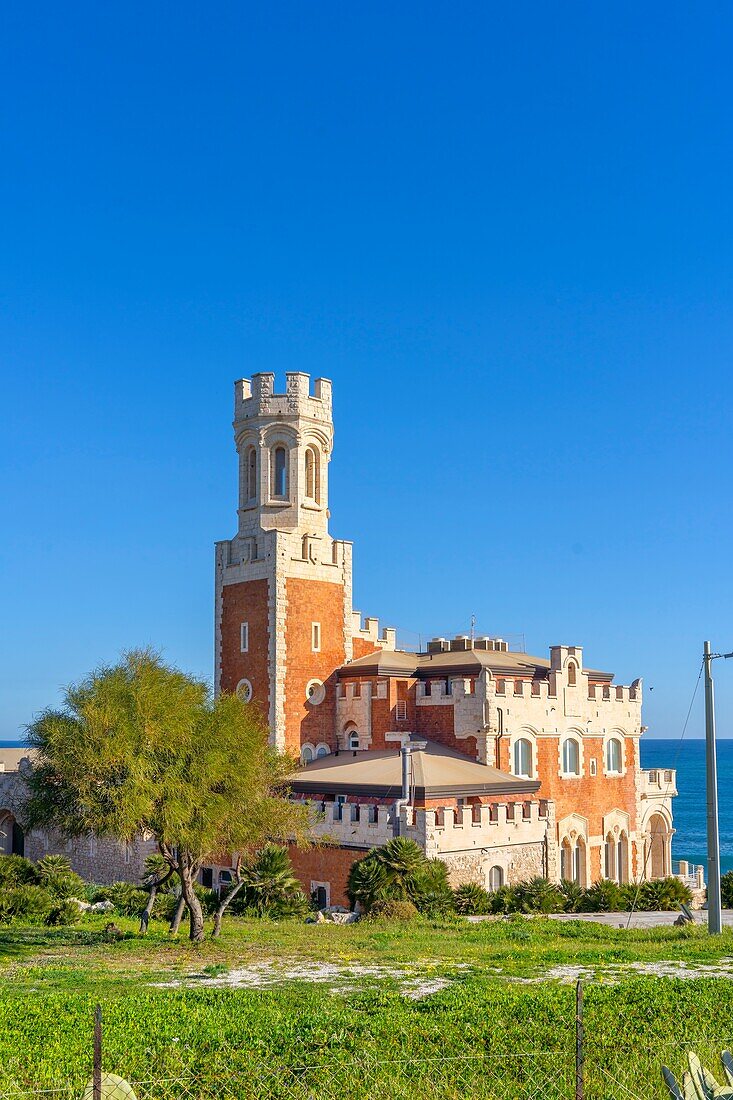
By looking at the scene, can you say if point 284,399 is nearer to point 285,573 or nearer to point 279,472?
point 279,472

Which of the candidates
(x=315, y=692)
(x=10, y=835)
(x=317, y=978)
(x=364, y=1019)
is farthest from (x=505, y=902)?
(x=10, y=835)

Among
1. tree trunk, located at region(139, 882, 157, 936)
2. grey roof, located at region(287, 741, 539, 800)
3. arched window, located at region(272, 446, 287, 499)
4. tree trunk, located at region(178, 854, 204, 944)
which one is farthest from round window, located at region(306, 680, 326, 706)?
tree trunk, located at region(178, 854, 204, 944)

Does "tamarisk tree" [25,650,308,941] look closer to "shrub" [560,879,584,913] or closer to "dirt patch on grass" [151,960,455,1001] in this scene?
"dirt patch on grass" [151,960,455,1001]

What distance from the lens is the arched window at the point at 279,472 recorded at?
42688 mm

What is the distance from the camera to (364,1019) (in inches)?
519

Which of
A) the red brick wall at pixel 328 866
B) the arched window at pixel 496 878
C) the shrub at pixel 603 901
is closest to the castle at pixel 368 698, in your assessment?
the red brick wall at pixel 328 866

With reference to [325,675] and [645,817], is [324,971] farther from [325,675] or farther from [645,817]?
[645,817]

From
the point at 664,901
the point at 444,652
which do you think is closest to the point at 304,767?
the point at 444,652

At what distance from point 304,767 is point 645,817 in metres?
15.8

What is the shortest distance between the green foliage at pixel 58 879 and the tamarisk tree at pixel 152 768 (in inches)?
367

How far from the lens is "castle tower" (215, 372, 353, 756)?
40.5 meters

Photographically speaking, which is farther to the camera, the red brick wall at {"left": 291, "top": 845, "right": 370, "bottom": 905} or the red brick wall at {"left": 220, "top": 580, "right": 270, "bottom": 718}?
the red brick wall at {"left": 220, "top": 580, "right": 270, "bottom": 718}

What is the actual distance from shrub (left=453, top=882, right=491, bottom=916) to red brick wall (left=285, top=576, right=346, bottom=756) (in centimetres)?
1209

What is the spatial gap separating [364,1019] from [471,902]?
53.1 ft
